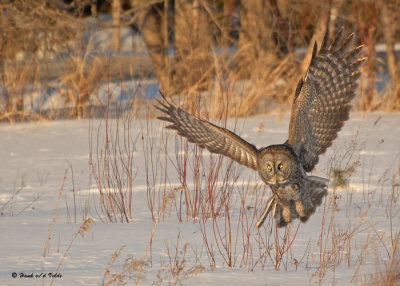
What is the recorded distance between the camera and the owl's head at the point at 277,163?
3.90 m

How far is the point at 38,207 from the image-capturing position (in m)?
5.94

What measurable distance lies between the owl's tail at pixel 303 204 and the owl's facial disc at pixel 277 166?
219 millimetres

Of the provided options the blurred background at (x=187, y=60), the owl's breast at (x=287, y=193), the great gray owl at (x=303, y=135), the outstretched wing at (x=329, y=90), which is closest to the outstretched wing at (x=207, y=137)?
the great gray owl at (x=303, y=135)

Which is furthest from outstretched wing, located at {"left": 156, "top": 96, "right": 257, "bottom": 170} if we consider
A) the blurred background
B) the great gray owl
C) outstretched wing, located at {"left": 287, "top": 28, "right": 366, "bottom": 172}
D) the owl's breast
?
the blurred background

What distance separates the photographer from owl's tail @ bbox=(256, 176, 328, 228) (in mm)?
4148

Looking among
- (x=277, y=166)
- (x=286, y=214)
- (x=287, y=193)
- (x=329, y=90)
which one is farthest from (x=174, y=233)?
(x=329, y=90)

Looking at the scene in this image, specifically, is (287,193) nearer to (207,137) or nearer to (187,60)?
(207,137)

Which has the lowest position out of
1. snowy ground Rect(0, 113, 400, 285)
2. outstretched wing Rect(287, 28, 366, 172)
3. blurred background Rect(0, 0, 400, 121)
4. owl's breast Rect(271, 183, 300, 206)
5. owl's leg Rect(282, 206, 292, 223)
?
snowy ground Rect(0, 113, 400, 285)

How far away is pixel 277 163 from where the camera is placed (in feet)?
12.8

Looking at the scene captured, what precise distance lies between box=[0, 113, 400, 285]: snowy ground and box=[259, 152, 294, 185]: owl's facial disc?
32 centimetres

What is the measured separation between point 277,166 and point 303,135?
1.16ft

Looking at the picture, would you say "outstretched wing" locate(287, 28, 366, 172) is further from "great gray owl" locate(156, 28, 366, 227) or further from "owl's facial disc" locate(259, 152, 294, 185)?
"owl's facial disc" locate(259, 152, 294, 185)

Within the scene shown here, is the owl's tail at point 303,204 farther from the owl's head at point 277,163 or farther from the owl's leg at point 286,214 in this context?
the owl's head at point 277,163

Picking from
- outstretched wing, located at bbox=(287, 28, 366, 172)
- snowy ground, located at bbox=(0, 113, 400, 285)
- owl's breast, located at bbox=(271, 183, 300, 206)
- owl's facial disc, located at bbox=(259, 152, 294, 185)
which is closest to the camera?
snowy ground, located at bbox=(0, 113, 400, 285)
